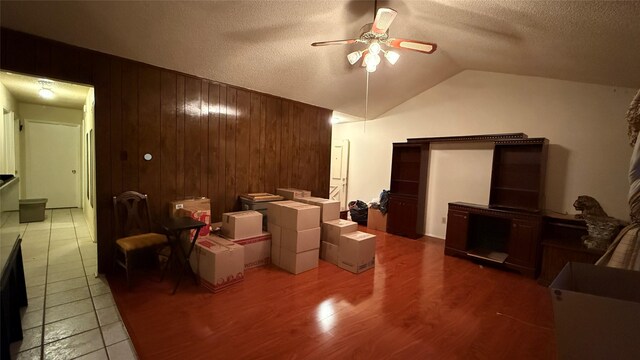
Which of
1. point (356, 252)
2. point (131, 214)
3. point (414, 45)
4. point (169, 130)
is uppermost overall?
point (414, 45)

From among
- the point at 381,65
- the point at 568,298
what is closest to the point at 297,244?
the point at 568,298

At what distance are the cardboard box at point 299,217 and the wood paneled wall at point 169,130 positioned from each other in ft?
3.34

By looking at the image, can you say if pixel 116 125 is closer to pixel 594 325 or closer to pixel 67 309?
pixel 67 309

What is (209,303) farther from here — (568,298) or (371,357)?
(568,298)

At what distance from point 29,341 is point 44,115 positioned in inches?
230

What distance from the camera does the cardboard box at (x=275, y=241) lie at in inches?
Answer: 128

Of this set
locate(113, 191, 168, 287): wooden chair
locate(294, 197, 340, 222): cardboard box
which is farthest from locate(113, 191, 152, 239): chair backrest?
locate(294, 197, 340, 222): cardboard box

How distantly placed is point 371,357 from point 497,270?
259 cm

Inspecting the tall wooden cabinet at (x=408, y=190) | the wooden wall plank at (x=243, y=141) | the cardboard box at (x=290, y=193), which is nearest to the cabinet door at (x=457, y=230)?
the tall wooden cabinet at (x=408, y=190)

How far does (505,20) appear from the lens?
94.3 inches

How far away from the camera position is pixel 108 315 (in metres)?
2.13

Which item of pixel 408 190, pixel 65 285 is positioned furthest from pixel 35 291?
pixel 408 190

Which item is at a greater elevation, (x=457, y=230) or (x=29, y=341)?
(x=457, y=230)

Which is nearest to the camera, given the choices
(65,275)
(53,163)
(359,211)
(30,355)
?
(30,355)
